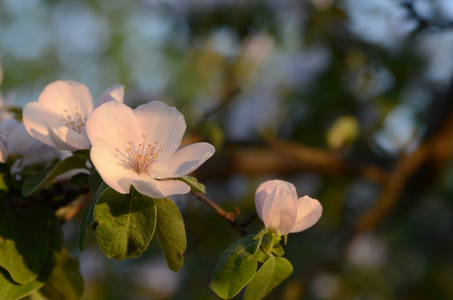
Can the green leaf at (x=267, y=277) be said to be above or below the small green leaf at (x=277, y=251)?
below

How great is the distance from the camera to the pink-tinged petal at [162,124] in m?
0.43

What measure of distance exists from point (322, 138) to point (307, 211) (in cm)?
128

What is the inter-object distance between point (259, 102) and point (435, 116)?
2.41 feet

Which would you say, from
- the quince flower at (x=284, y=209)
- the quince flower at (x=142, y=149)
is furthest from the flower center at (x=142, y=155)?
the quince flower at (x=284, y=209)

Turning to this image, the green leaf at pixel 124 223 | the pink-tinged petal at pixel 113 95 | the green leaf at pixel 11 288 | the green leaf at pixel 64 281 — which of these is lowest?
the green leaf at pixel 64 281

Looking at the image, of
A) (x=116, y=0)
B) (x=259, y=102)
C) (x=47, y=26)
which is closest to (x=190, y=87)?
(x=259, y=102)

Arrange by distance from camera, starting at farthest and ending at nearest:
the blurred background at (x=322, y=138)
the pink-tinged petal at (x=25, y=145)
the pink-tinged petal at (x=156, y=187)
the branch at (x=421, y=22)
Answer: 1. the blurred background at (x=322, y=138)
2. the branch at (x=421, y=22)
3. the pink-tinged petal at (x=25, y=145)
4. the pink-tinged petal at (x=156, y=187)

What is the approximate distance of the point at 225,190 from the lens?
185cm

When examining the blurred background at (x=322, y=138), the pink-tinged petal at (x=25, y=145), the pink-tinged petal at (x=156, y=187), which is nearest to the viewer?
the pink-tinged petal at (x=156, y=187)

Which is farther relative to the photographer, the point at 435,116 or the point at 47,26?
the point at 47,26

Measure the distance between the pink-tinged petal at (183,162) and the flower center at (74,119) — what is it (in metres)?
0.12

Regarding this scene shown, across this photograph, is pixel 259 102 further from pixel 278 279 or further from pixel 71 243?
pixel 278 279

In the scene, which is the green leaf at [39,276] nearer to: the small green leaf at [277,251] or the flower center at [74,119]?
the flower center at [74,119]

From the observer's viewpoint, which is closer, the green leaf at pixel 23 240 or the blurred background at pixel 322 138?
the green leaf at pixel 23 240
